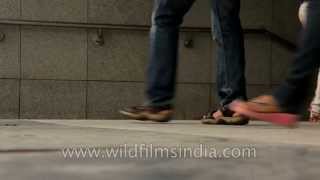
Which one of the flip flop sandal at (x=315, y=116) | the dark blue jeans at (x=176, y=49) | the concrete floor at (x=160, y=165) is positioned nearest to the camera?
the concrete floor at (x=160, y=165)

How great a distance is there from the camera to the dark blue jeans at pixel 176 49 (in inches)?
157

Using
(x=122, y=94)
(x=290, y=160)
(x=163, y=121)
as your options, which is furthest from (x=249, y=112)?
(x=122, y=94)

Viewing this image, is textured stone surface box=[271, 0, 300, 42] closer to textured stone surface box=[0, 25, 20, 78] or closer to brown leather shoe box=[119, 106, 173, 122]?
textured stone surface box=[0, 25, 20, 78]

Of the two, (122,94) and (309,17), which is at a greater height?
(309,17)

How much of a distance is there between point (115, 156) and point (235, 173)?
0.37m

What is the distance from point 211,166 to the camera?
2174 millimetres

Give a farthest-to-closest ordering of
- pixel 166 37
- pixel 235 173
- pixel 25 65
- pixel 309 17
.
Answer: pixel 25 65 < pixel 166 37 < pixel 309 17 < pixel 235 173

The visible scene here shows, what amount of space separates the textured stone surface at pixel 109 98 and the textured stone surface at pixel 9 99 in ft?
2.34

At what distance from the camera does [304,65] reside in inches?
111

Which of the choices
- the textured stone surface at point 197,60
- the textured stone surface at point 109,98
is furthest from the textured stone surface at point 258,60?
the textured stone surface at point 109,98

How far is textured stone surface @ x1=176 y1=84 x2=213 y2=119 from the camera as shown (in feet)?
23.9

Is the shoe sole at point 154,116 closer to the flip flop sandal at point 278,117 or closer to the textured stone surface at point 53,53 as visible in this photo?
the flip flop sandal at point 278,117

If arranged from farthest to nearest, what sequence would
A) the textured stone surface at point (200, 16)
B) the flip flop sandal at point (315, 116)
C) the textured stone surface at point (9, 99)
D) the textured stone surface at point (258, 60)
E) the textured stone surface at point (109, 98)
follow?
1. the textured stone surface at point (258, 60)
2. the textured stone surface at point (200, 16)
3. the textured stone surface at point (109, 98)
4. the textured stone surface at point (9, 99)
5. the flip flop sandal at point (315, 116)

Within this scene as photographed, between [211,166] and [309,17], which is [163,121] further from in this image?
[211,166]
